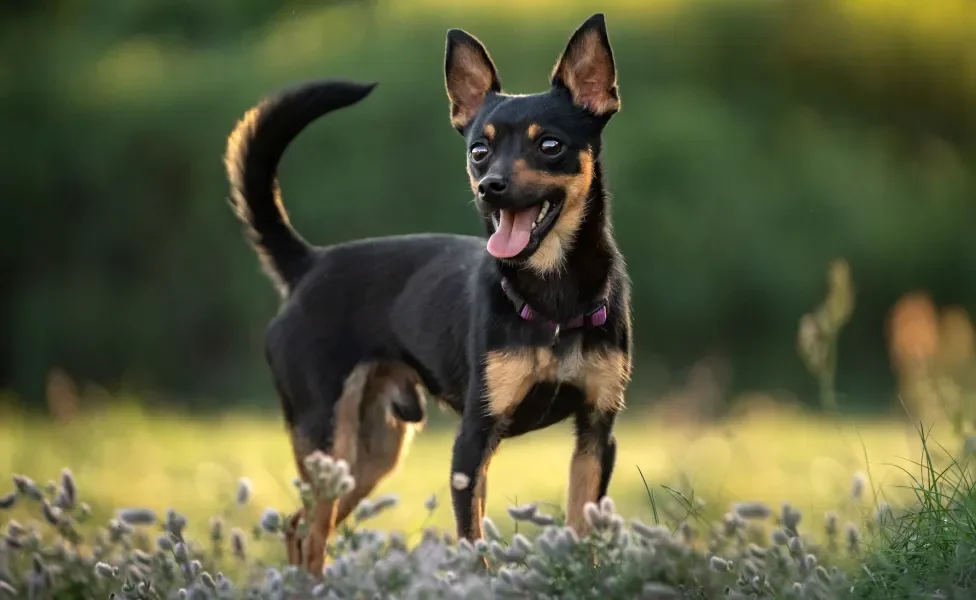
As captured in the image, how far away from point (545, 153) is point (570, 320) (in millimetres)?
568

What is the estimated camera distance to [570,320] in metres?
4.21

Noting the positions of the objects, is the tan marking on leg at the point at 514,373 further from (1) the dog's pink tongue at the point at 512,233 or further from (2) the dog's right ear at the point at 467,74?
(2) the dog's right ear at the point at 467,74

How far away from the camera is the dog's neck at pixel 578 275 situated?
4.27 m

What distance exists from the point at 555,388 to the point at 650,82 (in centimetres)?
750

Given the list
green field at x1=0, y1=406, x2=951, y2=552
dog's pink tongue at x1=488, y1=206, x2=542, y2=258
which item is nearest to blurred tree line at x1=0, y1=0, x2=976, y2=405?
green field at x1=0, y1=406, x2=951, y2=552

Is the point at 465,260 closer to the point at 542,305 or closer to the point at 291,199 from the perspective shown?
the point at 542,305

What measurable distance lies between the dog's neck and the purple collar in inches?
0.7

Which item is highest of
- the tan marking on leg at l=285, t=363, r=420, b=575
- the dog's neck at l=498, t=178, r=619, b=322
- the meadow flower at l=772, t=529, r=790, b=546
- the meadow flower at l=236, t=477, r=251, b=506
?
the dog's neck at l=498, t=178, r=619, b=322

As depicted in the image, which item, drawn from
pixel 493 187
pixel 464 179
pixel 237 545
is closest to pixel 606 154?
pixel 464 179

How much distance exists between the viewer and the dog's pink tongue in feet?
13.3

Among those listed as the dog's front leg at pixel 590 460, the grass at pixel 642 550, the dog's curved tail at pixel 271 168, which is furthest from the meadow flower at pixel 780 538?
the dog's curved tail at pixel 271 168

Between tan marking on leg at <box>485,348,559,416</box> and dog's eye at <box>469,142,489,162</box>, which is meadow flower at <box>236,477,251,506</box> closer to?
tan marking on leg at <box>485,348,559,416</box>

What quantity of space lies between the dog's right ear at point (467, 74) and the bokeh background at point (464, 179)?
5.54 m

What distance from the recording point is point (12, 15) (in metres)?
12.5
